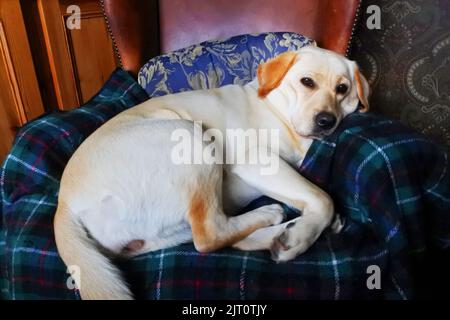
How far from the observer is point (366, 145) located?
114 centimetres

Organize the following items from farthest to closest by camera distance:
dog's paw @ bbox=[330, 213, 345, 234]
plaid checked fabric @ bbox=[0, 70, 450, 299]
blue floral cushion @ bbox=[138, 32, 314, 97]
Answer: blue floral cushion @ bbox=[138, 32, 314, 97] < dog's paw @ bbox=[330, 213, 345, 234] < plaid checked fabric @ bbox=[0, 70, 450, 299]

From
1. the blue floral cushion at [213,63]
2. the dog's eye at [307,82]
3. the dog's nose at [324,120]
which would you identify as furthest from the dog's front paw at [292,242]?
the blue floral cushion at [213,63]

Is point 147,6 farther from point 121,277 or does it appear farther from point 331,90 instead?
point 121,277

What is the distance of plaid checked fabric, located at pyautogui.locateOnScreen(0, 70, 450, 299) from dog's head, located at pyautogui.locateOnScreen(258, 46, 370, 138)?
0.11 metres

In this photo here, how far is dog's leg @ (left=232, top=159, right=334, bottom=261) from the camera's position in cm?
106

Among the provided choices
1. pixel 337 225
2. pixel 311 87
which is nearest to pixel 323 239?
pixel 337 225

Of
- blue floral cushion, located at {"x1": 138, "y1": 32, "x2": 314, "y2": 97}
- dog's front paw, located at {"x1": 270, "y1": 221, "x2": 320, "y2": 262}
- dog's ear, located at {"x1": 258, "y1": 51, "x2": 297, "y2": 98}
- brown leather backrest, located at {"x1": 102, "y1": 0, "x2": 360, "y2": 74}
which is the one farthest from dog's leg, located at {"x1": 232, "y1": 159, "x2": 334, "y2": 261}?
brown leather backrest, located at {"x1": 102, "y1": 0, "x2": 360, "y2": 74}

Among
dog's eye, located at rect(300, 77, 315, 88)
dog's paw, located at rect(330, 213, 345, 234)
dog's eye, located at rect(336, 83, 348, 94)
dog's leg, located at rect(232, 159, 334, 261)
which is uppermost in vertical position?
dog's eye, located at rect(300, 77, 315, 88)

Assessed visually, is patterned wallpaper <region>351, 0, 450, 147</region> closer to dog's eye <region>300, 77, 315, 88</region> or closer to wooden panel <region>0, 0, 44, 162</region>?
dog's eye <region>300, 77, 315, 88</region>

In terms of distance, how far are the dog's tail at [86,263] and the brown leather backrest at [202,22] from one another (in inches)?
38.1

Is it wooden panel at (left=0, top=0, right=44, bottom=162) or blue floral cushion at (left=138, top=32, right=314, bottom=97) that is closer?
blue floral cushion at (left=138, top=32, right=314, bottom=97)

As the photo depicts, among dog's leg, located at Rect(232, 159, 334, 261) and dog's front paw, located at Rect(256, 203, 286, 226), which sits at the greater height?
dog's leg, located at Rect(232, 159, 334, 261)

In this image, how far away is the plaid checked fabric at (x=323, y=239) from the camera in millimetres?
1006
